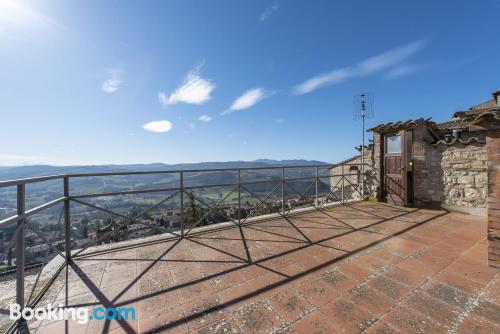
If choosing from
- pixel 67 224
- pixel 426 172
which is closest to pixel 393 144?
pixel 426 172

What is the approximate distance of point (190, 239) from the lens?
3.16 m

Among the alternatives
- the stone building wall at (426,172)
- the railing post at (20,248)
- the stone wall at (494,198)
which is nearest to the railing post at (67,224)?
the railing post at (20,248)

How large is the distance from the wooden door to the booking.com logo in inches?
222

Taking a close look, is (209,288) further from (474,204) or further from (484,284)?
(474,204)

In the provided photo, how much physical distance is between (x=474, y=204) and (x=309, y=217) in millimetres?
3309

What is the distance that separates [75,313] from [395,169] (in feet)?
20.0

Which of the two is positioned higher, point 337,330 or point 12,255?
point 12,255

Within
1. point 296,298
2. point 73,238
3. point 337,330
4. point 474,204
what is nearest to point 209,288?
point 296,298

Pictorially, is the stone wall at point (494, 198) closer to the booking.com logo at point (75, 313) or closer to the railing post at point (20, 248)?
the booking.com logo at point (75, 313)

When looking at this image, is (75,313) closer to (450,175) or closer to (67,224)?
(67,224)

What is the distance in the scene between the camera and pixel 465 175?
4.32 m

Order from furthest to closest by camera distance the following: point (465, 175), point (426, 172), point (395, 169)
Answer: point (395, 169) → point (426, 172) → point (465, 175)

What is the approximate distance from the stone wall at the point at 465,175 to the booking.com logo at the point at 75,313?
5951mm

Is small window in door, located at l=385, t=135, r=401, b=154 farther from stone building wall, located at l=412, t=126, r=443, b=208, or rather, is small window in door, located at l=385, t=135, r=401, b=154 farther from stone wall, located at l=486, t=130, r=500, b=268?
stone wall, located at l=486, t=130, r=500, b=268
